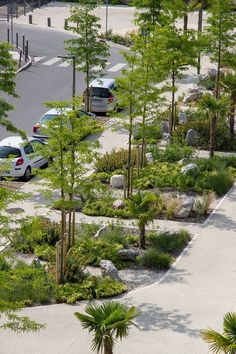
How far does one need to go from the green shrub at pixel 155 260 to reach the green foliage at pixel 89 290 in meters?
1.80

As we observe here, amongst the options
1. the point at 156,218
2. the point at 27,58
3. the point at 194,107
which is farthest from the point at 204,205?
the point at 27,58

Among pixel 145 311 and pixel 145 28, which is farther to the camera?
pixel 145 28

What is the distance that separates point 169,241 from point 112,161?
7.97m

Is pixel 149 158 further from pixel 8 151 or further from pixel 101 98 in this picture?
pixel 101 98

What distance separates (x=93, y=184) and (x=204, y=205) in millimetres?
5769

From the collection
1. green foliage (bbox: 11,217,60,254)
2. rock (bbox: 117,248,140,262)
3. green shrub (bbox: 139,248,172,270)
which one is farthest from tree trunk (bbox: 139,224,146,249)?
green foliage (bbox: 11,217,60,254)

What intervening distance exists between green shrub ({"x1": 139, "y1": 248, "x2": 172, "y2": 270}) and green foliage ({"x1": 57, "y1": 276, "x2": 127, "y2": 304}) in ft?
5.91

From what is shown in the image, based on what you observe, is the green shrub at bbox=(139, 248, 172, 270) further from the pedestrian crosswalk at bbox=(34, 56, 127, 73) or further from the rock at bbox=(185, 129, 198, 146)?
the pedestrian crosswalk at bbox=(34, 56, 127, 73)

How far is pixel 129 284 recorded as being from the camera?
25328 mm

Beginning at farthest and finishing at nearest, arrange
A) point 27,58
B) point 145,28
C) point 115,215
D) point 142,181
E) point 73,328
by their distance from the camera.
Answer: point 27,58 < point 145,28 < point 142,181 < point 115,215 < point 73,328

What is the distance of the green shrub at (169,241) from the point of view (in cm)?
2767

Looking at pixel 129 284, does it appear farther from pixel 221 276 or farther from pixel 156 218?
pixel 156 218

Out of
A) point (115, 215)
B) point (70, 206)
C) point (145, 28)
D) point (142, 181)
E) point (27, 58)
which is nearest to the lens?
point (70, 206)

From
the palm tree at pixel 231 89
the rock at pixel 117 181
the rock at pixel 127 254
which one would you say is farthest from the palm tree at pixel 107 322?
the palm tree at pixel 231 89
